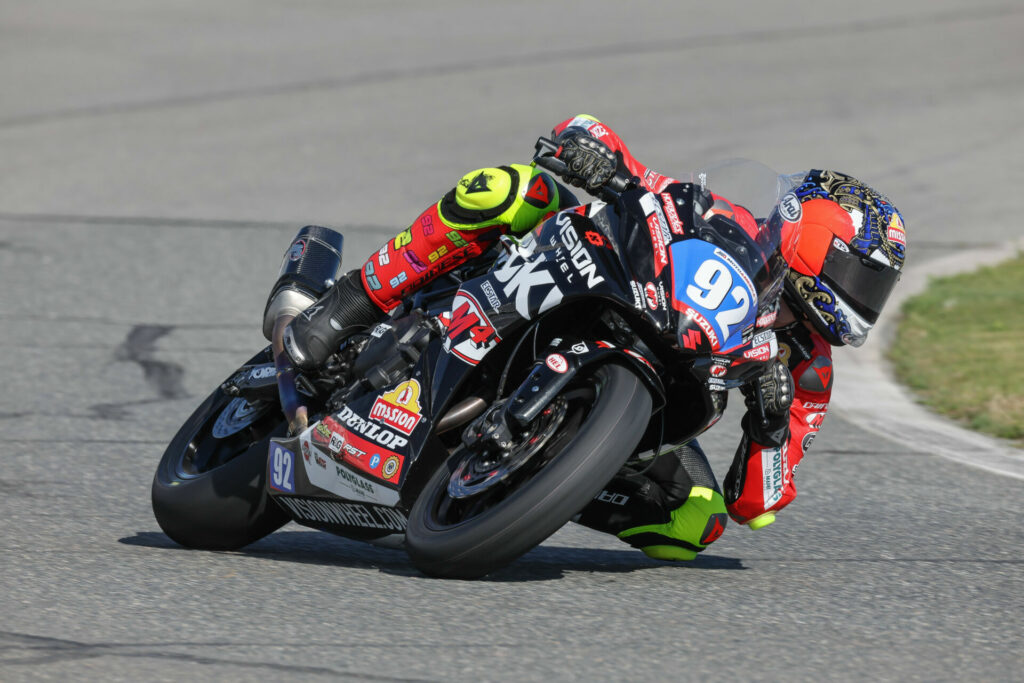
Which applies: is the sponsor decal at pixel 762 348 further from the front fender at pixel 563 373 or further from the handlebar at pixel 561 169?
the handlebar at pixel 561 169

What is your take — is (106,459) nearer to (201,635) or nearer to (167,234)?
(201,635)

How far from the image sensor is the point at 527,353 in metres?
3.97

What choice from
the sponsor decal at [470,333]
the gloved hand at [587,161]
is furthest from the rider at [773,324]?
the sponsor decal at [470,333]

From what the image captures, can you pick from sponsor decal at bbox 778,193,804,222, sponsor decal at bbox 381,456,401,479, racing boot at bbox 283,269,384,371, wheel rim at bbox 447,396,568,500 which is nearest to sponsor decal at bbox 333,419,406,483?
sponsor decal at bbox 381,456,401,479

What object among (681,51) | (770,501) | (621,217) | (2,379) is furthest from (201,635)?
(681,51)

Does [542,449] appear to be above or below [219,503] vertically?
above

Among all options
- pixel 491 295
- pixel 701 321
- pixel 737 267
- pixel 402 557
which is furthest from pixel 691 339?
pixel 402 557

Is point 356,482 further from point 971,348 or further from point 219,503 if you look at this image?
point 971,348

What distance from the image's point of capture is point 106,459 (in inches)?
223

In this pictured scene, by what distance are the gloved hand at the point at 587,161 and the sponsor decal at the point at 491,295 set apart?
437mm

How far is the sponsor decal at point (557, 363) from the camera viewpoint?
12.0ft

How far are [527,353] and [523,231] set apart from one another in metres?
0.54

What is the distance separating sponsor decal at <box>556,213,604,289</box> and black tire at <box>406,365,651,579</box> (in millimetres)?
259

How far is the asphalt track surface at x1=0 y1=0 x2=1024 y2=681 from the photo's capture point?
346cm
